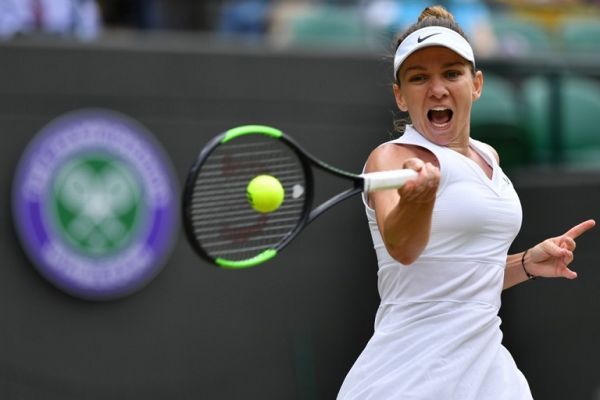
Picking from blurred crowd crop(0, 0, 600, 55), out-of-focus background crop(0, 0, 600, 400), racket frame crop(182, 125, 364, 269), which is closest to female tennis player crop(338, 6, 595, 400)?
racket frame crop(182, 125, 364, 269)

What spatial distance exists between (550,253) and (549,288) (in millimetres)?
3029

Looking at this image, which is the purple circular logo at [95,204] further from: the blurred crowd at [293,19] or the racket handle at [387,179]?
the racket handle at [387,179]

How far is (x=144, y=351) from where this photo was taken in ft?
19.2

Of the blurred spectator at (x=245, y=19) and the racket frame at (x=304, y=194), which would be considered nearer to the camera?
the racket frame at (x=304, y=194)

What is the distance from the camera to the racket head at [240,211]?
3.09m

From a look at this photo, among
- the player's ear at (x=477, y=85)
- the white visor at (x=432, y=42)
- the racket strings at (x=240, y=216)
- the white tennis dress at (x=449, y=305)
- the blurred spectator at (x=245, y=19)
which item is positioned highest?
the blurred spectator at (x=245, y=19)

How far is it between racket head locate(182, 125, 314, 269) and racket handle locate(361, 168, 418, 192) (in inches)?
9.2

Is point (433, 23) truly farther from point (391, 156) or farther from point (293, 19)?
point (293, 19)

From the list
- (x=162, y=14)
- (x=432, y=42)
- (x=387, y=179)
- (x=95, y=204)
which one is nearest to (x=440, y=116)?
(x=432, y=42)

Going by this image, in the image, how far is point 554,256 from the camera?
3404 millimetres

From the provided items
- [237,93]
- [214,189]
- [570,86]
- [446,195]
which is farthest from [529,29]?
[446,195]

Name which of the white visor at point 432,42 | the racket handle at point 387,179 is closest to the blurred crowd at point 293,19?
the white visor at point 432,42

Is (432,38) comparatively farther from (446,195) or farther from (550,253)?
(550,253)

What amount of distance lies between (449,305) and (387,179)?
425 mm
